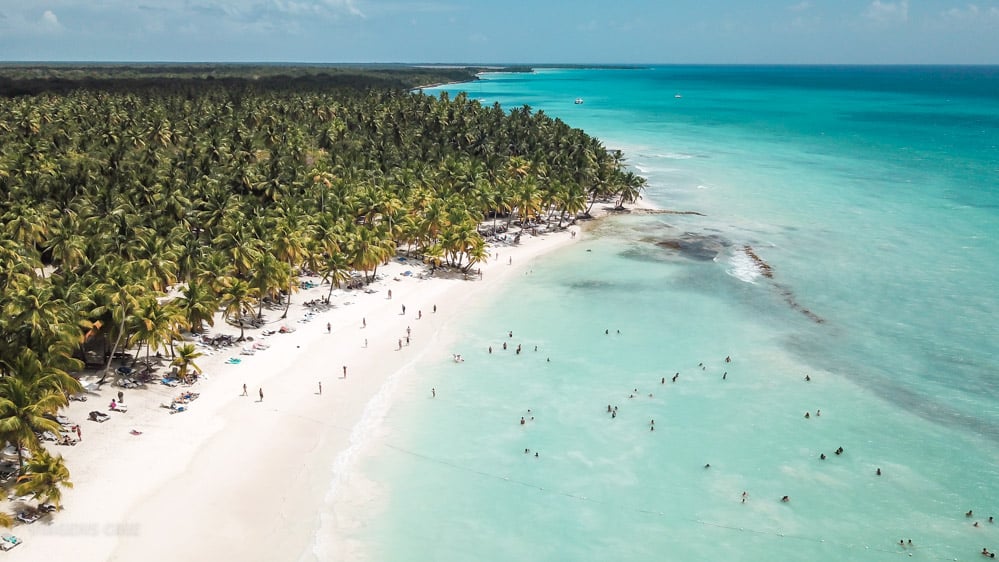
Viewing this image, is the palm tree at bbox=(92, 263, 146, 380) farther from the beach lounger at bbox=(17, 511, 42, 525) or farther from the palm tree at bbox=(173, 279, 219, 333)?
the beach lounger at bbox=(17, 511, 42, 525)

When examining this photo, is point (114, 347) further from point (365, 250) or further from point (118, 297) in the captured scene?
point (365, 250)

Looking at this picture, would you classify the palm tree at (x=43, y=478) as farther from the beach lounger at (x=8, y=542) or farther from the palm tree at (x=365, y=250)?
the palm tree at (x=365, y=250)

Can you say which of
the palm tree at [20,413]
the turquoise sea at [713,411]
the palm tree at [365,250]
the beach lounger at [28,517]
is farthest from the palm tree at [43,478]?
the palm tree at [365,250]

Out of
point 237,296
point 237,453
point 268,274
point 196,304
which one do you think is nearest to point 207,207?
point 268,274

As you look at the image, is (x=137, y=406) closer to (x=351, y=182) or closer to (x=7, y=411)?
(x=7, y=411)

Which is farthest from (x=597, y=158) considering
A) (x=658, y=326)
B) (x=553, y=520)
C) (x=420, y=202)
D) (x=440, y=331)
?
(x=553, y=520)

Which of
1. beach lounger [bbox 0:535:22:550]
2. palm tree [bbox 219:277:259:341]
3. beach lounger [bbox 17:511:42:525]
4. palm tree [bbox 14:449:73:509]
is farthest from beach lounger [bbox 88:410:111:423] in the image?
palm tree [bbox 219:277:259:341]
